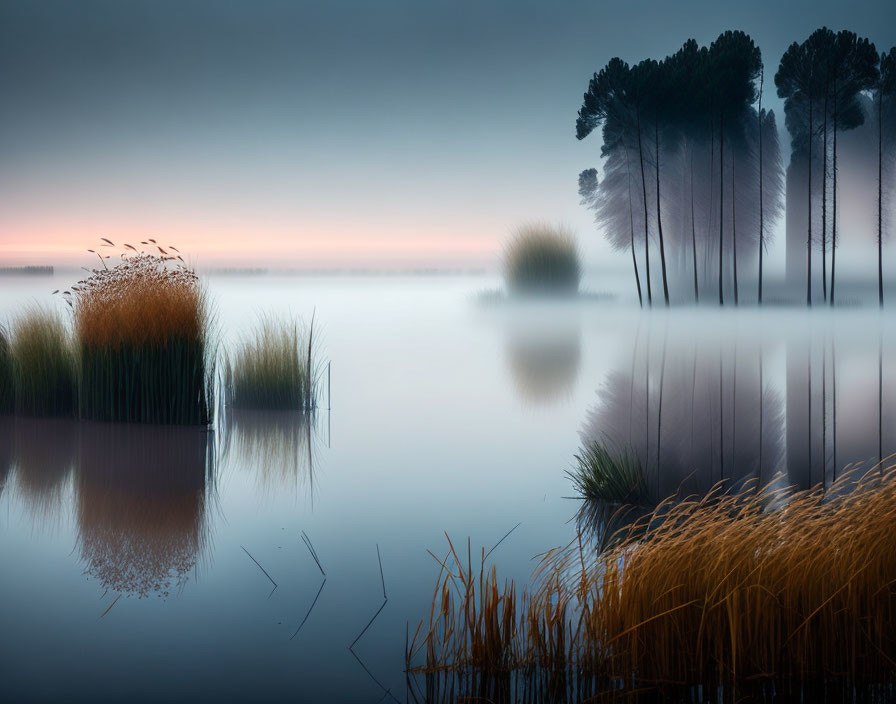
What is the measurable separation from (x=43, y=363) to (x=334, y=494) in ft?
9.22

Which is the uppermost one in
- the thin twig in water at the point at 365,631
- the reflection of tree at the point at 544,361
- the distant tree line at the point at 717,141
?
the distant tree line at the point at 717,141

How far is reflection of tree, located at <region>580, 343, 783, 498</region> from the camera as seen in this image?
420 cm

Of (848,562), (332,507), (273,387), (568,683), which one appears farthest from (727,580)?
(273,387)

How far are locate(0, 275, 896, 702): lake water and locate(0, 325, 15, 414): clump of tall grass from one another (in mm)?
211

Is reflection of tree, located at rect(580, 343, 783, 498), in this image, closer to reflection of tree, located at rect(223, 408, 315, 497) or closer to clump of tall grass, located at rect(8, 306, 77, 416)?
reflection of tree, located at rect(223, 408, 315, 497)

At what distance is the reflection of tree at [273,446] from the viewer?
423cm

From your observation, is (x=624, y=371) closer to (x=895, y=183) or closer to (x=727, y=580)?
(x=727, y=580)

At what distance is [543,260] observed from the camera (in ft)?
48.1

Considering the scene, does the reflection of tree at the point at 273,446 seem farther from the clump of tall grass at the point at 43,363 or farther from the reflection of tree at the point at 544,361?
the reflection of tree at the point at 544,361

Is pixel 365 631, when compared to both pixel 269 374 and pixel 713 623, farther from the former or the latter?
pixel 269 374

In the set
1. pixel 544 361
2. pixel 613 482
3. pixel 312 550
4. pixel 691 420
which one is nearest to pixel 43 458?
pixel 312 550

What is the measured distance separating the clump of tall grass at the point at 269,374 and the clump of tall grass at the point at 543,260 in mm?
9051

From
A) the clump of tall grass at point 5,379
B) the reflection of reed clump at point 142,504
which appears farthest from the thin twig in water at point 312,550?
the clump of tall grass at point 5,379

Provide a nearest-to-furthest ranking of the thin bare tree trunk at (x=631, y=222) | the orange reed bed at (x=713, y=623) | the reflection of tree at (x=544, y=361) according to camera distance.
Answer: the orange reed bed at (x=713, y=623)
the reflection of tree at (x=544, y=361)
the thin bare tree trunk at (x=631, y=222)
